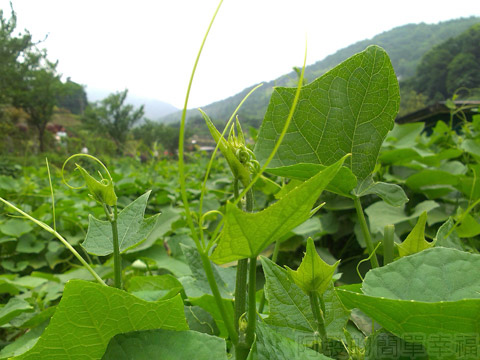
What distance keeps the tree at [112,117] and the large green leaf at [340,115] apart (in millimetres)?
27776

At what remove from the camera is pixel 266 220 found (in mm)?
207

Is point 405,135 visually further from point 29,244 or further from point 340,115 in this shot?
point 29,244

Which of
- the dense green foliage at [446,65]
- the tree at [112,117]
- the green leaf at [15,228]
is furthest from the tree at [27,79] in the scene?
the dense green foliage at [446,65]

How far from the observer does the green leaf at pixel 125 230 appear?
34 cm

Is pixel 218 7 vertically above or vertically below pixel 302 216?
above

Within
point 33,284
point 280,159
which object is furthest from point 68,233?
point 280,159

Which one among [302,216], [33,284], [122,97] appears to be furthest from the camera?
[122,97]

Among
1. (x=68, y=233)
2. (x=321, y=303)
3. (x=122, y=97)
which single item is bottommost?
(x=68, y=233)

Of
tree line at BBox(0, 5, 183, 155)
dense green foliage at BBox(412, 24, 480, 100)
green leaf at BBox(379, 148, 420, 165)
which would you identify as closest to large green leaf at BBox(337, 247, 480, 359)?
green leaf at BBox(379, 148, 420, 165)

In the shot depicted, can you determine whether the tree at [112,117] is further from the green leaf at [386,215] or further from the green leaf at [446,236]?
the green leaf at [446,236]

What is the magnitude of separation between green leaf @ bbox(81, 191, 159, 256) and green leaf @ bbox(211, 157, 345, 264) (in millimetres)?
146

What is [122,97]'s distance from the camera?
2808cm

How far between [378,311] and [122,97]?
30.1 meters

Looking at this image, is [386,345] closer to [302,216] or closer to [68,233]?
[302,216]
